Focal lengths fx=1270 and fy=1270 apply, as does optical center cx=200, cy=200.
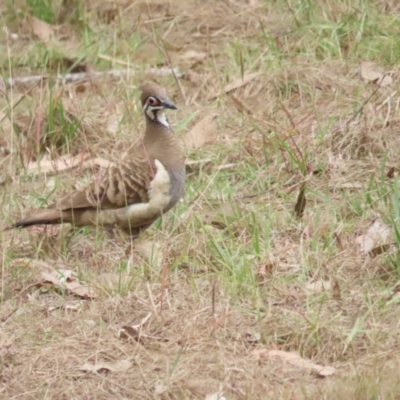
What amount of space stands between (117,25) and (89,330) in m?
4.01

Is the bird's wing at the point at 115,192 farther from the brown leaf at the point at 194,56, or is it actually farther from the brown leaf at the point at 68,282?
the brown leaf at the point at 194,56

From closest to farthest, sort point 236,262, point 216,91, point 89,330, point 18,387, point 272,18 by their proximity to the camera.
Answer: point 18,387 < point 89,330 < point 236,262 < point 216,91 < point 272,18

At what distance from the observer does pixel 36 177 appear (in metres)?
7.45

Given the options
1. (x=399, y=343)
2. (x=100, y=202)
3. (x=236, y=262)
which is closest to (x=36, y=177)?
(x=100, y=202)

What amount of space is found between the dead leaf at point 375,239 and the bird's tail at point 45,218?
4.83 feet

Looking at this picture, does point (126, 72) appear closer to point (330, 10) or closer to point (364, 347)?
point (330, 10)

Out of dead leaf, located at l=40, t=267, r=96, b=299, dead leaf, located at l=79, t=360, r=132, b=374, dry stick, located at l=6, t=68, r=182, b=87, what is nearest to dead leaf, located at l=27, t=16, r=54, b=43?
dry stick, located at l=6, t=68, r=182, b=87

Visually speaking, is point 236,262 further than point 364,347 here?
Yes

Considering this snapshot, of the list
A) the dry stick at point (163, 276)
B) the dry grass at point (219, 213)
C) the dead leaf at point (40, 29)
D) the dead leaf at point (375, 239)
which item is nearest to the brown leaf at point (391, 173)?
the dry grass at point (219, 213)

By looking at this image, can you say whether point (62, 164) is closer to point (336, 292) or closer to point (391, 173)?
point (391, 173)

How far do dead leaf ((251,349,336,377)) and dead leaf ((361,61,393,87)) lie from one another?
2.94 m

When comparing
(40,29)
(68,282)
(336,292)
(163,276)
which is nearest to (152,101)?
(68,282)

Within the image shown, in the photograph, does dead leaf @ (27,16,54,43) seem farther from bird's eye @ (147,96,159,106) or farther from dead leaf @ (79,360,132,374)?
dead leaf @ (79,360,132,374)

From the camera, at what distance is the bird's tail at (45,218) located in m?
6.34
